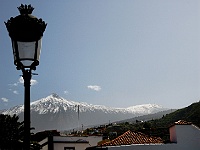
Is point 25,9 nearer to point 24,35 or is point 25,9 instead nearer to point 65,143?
point 24,35

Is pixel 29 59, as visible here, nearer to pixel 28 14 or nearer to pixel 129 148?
pixel 28 14

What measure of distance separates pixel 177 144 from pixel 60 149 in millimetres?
15337

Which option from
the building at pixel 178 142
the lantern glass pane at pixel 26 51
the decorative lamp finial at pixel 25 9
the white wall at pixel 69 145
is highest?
the decorative lamp finial at pixel 25 9

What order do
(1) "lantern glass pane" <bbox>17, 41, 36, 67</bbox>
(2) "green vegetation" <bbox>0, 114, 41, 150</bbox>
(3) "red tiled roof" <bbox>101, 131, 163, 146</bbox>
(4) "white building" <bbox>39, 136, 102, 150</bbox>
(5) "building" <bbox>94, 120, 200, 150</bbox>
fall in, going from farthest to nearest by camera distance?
1. (4) "white building" <bbox>39, 136, 102, 150</bbox>
2. (3) "red tiled roof" <bbox>101, 131, 163, 146</bbox>
3. (2) "green vegetation" <bbox>0, 114, 41, 150</bbox>
4. (5) "building" <bbox>94, 120, 200, 150</bbox>
5. (1) "lantern glass pane" <bbox>17, 41, 36, 67</bbox>

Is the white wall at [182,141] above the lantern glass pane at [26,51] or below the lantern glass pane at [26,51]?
below

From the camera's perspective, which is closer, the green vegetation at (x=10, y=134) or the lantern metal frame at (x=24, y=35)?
the lantern metal frame at (x=24, y=35)

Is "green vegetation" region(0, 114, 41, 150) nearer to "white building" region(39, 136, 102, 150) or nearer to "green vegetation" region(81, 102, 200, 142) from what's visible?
"white building" region(39, 136, 102, 150)

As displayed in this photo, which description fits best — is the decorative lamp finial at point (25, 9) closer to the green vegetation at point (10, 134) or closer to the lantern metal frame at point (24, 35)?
the lantern metal frame at point (24, 35)

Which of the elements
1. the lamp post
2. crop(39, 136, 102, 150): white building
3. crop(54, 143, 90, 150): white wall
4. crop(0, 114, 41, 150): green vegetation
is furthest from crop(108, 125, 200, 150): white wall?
the lamp post

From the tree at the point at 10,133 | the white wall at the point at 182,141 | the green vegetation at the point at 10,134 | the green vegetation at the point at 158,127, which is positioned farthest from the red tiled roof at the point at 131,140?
the tree at the point at 10,133

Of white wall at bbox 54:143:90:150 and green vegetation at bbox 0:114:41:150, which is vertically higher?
green vegetation at bbox 0:114:41:150

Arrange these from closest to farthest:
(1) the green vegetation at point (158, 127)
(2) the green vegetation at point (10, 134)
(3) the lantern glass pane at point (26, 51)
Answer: (3) the lantern glass pane at point (26, 51) < (2) the green vegetation at point (10, 134) < (1) the green vegetation at point (158, 127)

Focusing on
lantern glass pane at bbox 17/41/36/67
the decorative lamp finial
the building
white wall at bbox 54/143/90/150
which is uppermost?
the decorative lamp finial

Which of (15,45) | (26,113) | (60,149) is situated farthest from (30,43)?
(60,149)
